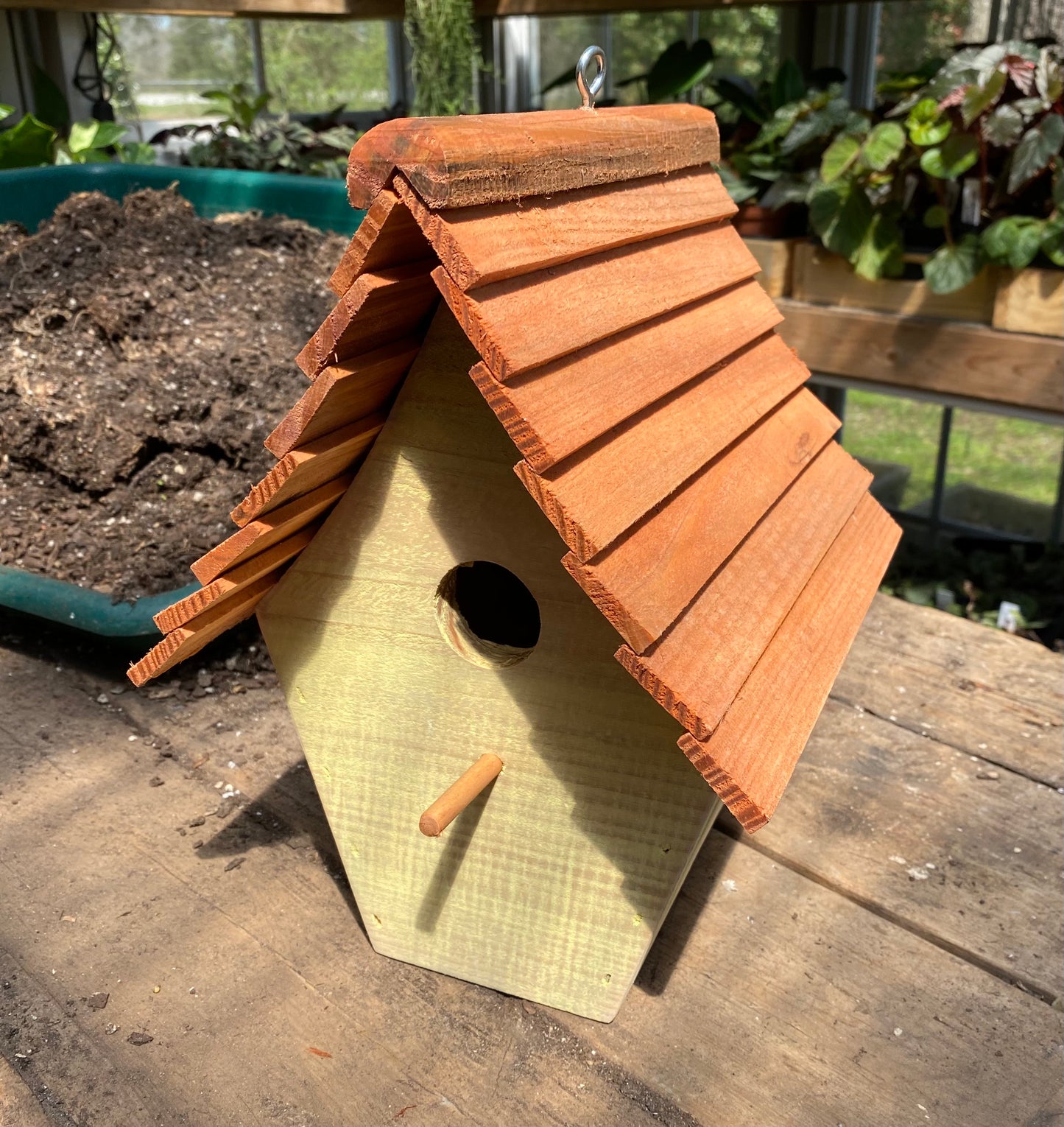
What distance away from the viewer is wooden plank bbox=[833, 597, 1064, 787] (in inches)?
70.4

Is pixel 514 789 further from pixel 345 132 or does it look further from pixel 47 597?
pixel 345 132

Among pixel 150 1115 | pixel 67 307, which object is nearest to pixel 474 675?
pixel 150 1115

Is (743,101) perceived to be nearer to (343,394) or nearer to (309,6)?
(309,6)

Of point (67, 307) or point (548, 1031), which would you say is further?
point (67, 307)

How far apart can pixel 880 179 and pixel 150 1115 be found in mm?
2692

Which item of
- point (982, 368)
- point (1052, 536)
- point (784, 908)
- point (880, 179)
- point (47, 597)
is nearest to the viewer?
point (784, 908)

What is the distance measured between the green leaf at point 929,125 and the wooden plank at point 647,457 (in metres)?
1.62

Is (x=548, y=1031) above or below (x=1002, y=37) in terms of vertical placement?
below

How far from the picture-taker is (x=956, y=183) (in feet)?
9.37

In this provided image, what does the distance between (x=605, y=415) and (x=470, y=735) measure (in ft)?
1.36

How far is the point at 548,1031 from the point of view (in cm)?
122

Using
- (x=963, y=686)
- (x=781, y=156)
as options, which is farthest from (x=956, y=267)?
(x=963, y=686)

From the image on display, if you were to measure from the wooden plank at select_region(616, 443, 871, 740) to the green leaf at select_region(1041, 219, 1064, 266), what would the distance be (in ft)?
4.41

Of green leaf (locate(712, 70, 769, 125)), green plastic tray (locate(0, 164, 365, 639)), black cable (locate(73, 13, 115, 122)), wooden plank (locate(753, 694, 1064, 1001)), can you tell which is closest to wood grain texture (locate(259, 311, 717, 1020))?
wooden plank (locate(753, 694, 1064, 1001))
